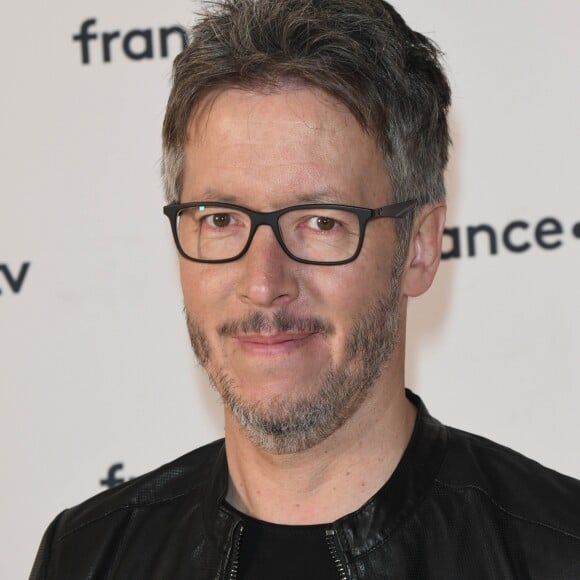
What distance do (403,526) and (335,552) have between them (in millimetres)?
112

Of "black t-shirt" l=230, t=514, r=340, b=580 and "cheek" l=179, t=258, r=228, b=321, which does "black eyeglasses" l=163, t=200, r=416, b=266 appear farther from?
"black t-shirt" l=230, t=514, r=340, b=580

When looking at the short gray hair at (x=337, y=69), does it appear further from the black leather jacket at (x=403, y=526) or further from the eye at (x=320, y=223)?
the black leather jacket at (x=403, y=526)

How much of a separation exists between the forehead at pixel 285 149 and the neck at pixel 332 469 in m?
0.32

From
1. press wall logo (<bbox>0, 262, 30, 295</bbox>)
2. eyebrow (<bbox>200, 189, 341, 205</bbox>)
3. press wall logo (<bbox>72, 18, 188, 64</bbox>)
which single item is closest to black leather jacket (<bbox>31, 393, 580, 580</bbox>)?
eyebrow (<bbox>200, 189, 341, 205</bbox>)

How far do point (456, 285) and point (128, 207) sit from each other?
695mm

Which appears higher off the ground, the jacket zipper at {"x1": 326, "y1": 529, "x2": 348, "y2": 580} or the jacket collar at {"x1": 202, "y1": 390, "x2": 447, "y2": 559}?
the jacket collar at {"x1": 202, "y1": 390, "x2": 447, "y2": 559}

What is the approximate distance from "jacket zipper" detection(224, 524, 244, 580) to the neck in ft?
0.17

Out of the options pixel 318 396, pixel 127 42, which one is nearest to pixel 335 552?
pixel 318 396

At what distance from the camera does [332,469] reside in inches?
68.1

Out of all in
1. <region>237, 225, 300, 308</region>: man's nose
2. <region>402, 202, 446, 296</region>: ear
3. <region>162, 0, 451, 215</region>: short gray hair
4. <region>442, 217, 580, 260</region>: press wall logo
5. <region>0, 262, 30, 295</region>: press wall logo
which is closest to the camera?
<region>237, 225, 300, 308</region>: man's nose

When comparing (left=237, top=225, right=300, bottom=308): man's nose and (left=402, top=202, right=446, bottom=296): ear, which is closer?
(left=237, top=225, right=300, bottom=308): man's nose

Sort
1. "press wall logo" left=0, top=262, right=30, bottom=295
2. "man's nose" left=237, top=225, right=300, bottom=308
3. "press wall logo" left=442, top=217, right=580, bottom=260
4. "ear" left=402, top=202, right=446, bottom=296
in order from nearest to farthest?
"man's nose" left=237, top=225, right=300, bottom=308, "ear" left=402, top=202, right=446, bottom=296, "press wall logo" left=442, top=217, right=580, bottom=260, "press wall logo" left=0, top=262, right=30, bottom=295

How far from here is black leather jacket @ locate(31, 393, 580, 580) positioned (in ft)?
5.41

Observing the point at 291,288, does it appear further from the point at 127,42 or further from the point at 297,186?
the point at 127,42
